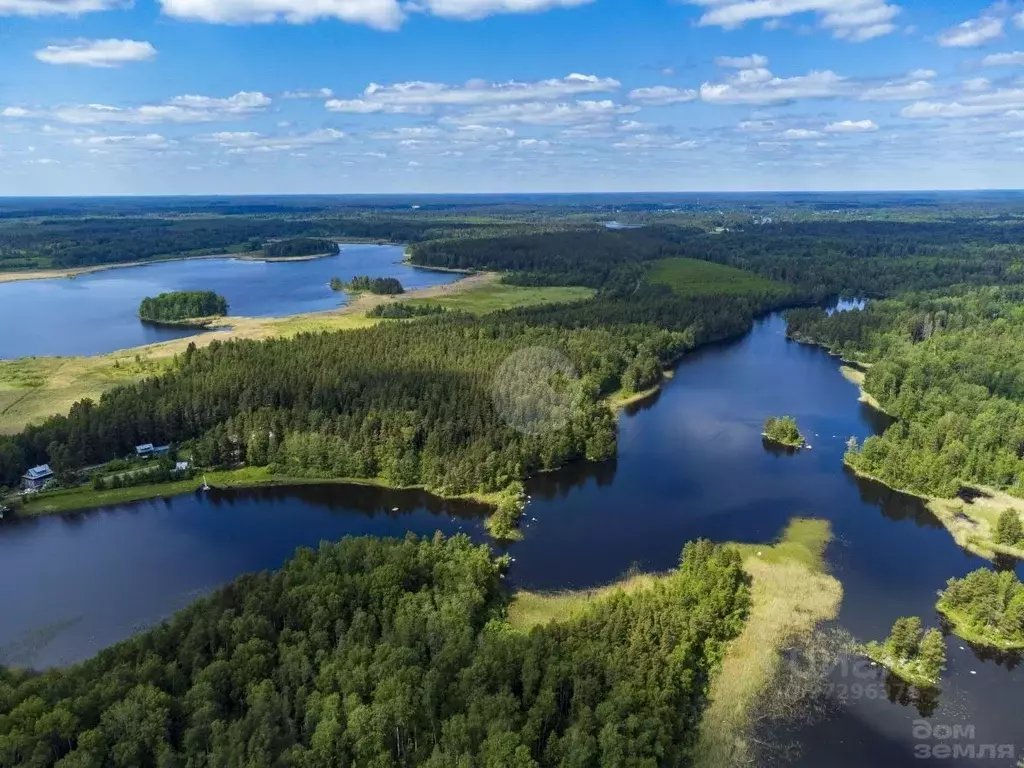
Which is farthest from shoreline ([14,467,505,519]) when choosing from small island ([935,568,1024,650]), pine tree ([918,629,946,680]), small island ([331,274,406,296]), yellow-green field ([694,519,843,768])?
small island ([331,274,406,296])

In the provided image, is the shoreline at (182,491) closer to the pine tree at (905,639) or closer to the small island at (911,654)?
the small island at (911,654)

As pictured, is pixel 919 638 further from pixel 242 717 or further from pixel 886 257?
pixel 886 257

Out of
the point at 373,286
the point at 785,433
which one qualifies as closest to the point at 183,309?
the point at 373,286

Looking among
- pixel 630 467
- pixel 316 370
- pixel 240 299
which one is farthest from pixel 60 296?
pixel 630 467

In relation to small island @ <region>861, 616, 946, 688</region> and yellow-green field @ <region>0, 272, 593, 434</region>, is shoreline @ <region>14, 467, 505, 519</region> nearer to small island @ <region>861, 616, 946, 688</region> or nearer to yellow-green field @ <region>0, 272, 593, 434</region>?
yellow-green field @ <region>0, 272, 593, 434</region>

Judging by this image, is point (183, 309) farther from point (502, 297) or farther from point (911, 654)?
point (911, 654)

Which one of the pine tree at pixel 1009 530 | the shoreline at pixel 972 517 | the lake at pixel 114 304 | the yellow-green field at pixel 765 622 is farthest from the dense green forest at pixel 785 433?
the lake at pixel 114 304

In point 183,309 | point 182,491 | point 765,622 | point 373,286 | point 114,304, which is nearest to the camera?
point 765,622
